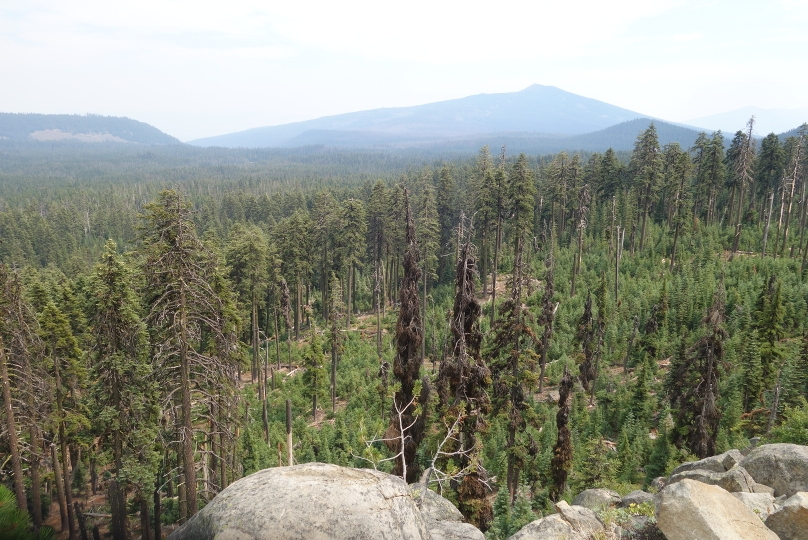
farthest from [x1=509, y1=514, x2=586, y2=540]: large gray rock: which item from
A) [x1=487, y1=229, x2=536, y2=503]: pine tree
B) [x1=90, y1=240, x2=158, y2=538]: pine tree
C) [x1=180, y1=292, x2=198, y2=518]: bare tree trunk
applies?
[x1=90, y1=240, x2=158, y2=538]: pine tree

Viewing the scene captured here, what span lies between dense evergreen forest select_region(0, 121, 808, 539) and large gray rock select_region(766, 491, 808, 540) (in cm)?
526

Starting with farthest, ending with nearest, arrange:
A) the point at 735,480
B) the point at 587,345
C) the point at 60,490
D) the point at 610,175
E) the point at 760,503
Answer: the point at 610,175, the point at 587,345, the point at 60,490, the point at 735,480, the point at 760,503

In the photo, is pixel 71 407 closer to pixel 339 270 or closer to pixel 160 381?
pixel 160 381

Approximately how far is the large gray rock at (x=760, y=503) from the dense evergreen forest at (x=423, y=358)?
524 centimetres

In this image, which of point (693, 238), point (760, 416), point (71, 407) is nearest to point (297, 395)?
point (71, 407)

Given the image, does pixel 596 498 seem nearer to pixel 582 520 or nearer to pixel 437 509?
pixel 582 520

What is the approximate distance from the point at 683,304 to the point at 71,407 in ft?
124

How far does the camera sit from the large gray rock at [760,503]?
8375 millimetres

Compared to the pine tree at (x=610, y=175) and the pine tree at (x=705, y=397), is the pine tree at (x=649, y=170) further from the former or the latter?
the pine tree at (x=705, y=397)

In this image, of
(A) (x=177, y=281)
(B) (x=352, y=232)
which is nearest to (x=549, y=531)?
(A) (x=177, y=281)

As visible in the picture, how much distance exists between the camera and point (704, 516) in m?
7.13

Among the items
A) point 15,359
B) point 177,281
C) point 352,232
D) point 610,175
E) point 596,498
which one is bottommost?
point 596,498

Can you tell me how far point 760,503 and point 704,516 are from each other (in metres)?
2.68

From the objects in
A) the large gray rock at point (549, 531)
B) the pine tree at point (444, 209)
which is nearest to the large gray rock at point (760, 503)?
the large gray rock at point (549, 531)
